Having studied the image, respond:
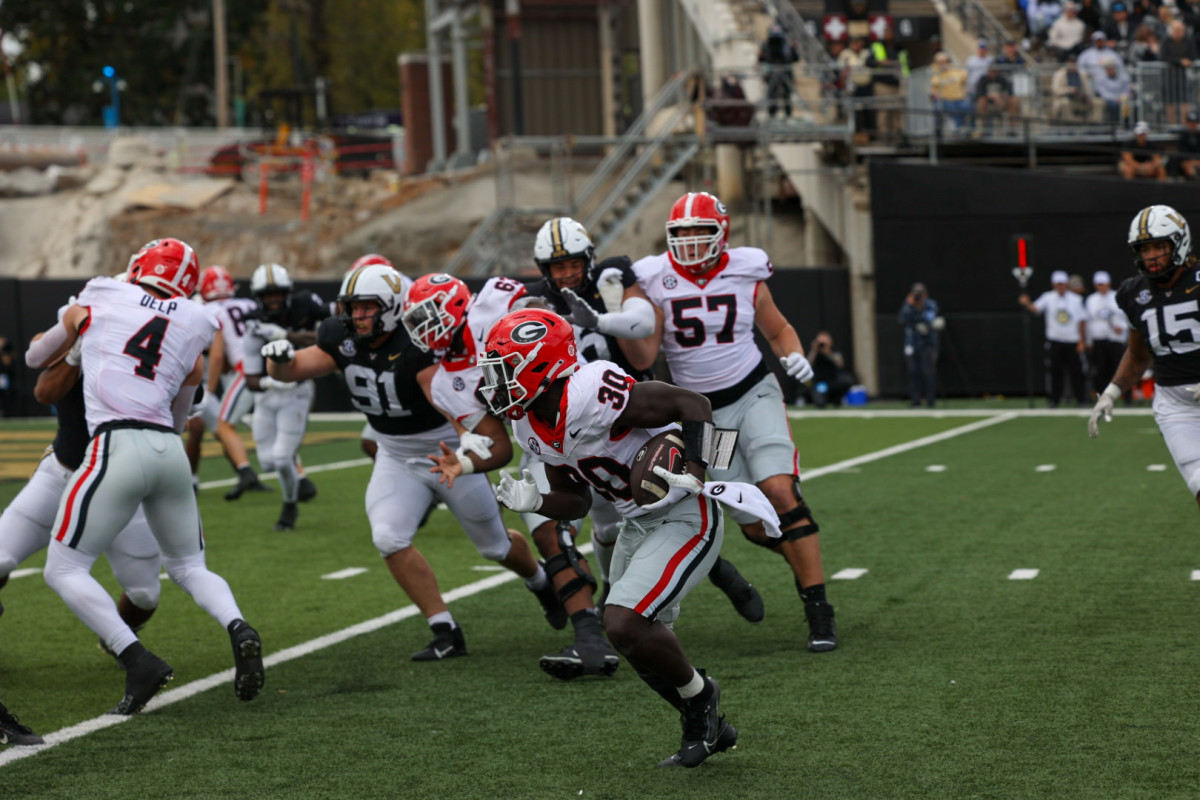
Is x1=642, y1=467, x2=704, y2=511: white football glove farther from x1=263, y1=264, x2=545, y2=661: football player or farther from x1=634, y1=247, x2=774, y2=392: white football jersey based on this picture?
x1=634, y1=247, x2=774, y2=392: white football jersey

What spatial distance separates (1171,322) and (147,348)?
4.62 meters

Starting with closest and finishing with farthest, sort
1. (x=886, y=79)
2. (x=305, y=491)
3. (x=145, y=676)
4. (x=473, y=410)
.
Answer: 1. (x=145, y=676)
2. (x=473, y=410)
3. (x=305, y=491)
4. (x=886, y=79)

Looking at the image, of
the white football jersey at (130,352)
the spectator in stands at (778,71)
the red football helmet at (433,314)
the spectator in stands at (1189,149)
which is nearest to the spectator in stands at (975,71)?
the spectator in stands at (778,71)

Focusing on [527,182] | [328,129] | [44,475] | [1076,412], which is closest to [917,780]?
[44,475]

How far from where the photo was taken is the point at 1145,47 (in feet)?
73.6

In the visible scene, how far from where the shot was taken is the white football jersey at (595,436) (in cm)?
514

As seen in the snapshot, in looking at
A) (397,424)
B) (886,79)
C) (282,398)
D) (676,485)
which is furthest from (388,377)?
(886,79)

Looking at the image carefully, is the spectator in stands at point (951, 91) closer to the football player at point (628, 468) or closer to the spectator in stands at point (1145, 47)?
the spectator in stands at point (1145, 47)

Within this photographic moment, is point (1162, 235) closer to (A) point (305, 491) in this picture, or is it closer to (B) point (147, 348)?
(B) point (147, 348)

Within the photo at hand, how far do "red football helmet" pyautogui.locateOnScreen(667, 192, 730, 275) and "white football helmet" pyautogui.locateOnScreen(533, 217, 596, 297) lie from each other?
0.41 meters

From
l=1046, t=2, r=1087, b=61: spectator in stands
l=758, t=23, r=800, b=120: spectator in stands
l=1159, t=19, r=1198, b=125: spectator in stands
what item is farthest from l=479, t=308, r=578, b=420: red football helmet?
l=1046, t=2, r=1087, b=61: spectator in stands

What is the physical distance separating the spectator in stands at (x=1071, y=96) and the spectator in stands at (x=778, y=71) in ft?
13.4

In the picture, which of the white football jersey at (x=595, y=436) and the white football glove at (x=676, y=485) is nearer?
the white football glove at (x=676, y=485)

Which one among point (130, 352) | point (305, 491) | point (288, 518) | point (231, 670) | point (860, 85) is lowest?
point (305, 491)
